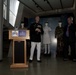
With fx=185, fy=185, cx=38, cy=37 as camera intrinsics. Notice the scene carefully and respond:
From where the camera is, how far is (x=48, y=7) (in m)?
11.5

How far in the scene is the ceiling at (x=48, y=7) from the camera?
10213 mm

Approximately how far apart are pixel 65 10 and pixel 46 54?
4.24 meters

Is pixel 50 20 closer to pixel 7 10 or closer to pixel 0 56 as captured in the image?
pixel 7 10

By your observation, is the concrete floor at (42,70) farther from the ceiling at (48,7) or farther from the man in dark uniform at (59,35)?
the ceiling at (48,7)

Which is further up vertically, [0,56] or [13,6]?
[13,6]

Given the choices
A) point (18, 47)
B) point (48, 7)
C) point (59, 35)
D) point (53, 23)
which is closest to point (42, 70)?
point (18, 47)

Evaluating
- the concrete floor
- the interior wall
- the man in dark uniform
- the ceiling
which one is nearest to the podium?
the concrete floor

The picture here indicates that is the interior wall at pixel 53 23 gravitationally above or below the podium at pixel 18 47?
above

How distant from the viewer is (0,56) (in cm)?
625

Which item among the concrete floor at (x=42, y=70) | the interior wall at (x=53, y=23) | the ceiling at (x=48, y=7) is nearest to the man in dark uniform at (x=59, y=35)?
the interior wall at (x=53, y=23)

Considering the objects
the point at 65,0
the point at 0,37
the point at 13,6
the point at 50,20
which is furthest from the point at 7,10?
the point at 0,37

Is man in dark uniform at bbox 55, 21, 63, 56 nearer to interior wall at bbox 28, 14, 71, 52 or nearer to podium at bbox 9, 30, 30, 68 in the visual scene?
interior wall at bbox 28, 14, 71, 52

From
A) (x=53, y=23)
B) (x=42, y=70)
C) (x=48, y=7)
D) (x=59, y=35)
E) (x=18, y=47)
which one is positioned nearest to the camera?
(x=42, y=70)

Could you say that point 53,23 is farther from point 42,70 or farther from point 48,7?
point 42,70
